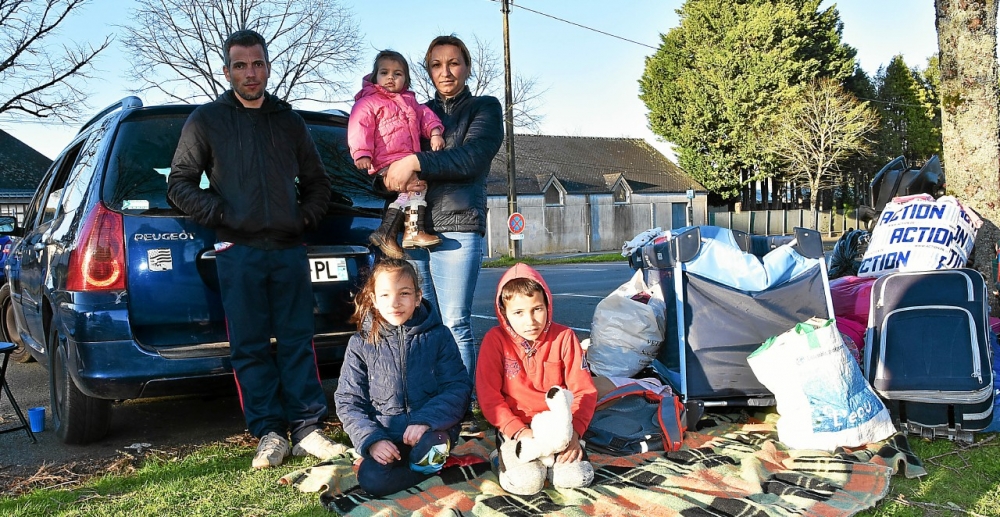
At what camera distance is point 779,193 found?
140ft

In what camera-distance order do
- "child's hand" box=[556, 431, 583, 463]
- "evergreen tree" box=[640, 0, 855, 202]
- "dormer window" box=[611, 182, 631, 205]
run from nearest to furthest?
"child's hand" box=[556, 431, 583, 463], "dormer window" box=[611, 182, 631, 205], "evergreen tree" box=[640, 0, 855, 202]

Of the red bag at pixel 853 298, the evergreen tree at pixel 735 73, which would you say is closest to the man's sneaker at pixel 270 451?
the red bag at pixel 853 298

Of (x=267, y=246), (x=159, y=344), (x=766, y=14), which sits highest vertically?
(x=766, y=14)

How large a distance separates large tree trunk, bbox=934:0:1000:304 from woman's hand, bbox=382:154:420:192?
3810mm

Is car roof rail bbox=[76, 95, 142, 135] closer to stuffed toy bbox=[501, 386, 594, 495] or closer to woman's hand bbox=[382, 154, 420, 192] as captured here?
woman's hand bbox=[382, 154, 420, 192]

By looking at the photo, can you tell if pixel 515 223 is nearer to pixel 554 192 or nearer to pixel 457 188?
pixel 554 192

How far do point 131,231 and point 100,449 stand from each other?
4.11ft

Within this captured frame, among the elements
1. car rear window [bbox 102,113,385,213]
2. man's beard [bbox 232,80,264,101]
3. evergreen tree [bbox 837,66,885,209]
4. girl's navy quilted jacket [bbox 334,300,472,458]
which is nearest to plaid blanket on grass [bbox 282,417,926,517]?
girl's navy quilted jacket [bbox 334,300,472,458]

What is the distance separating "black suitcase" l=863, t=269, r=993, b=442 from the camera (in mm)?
3576

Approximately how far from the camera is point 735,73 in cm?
3750

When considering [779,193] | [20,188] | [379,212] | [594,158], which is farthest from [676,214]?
[379,212]

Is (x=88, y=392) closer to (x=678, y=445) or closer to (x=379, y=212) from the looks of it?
(x=379, y=212)

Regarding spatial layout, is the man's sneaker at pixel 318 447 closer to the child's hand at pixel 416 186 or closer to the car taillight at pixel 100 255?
the car taillight at pixel 100 255

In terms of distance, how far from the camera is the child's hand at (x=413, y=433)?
303cm
